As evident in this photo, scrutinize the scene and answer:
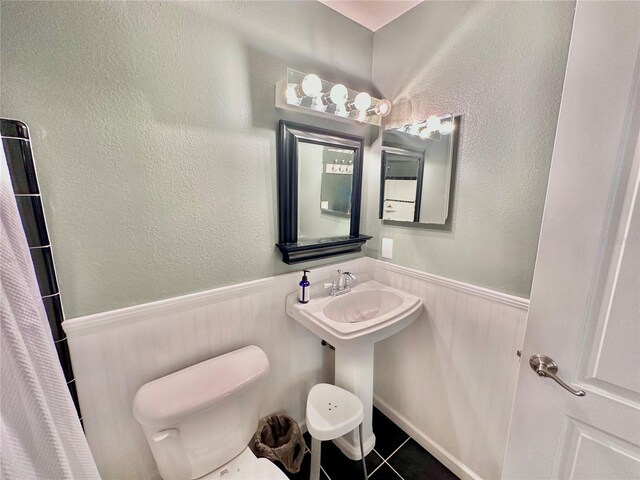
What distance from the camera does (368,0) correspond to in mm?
1258

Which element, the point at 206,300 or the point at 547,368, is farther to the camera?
the point at 206,300

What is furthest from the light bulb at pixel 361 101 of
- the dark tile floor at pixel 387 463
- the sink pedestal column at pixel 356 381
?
the dark tile floor at pixel 387 463

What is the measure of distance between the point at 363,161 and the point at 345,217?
0.35 meters

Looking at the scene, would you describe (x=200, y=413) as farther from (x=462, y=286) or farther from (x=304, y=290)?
(x=462, y=286)

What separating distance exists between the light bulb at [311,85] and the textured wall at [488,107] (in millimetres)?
500

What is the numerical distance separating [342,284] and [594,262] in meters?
1.00

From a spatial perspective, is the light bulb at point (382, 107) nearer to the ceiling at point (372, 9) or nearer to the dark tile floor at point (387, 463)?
the ceiling at point (372, 9)

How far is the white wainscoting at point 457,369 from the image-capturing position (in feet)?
3.71

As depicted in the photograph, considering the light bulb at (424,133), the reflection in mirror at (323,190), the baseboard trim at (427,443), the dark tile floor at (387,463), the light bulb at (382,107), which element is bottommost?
the dark tile floor at (387,463)

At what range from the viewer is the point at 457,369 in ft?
4.24

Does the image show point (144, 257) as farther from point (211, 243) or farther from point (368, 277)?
point (368, 277)

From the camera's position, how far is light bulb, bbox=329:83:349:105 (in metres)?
1.24

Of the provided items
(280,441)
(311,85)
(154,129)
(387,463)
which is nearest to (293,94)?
(311,85)

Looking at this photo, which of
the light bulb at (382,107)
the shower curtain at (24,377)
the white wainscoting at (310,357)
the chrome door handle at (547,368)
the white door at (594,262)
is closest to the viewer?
the shower curtain at (24,377)
